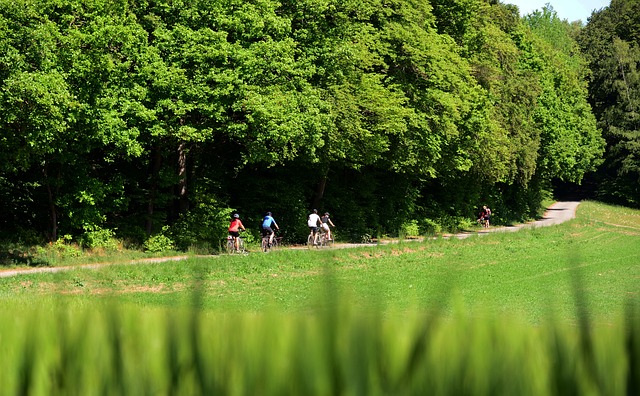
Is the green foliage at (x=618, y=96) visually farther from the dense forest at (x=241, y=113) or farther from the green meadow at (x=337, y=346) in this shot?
the green meadow at (x=337, y=346)

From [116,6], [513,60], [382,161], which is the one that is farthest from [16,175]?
[513,60]

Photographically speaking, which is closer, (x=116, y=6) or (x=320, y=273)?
(x=320, y=273)

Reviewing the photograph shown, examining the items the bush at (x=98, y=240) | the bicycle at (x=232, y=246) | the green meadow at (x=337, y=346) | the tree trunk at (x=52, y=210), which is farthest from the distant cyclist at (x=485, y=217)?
the green meadow at (x=337, y=346)

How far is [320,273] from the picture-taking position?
1.75 m

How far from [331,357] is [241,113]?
1401 inches

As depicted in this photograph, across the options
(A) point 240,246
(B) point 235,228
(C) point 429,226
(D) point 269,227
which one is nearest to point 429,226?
(C) point 429,226

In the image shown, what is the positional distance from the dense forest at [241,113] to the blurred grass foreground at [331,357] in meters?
→ 26.5

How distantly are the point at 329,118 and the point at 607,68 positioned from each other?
61155 millimetres

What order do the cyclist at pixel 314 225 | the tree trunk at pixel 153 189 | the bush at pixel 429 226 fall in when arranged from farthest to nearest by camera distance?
the bush at pixel 429 226 → the cyclist at pixel 314 225 → the tree trunk at pixel 153 189

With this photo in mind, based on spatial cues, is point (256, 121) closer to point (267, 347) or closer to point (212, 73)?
point (212, 73)

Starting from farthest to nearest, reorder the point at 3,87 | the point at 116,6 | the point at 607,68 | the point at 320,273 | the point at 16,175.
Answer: the point at 607,68, the point at 16,175, the point at 116,6, the point at 3,87, the point at 320,273

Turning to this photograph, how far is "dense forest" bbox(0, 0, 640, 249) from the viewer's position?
3006 centimetres

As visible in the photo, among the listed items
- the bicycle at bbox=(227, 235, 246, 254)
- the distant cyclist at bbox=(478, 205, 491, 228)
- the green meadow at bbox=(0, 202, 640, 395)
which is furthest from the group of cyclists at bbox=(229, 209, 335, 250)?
the green meadow at bbox=(0, 202, 640, 395)

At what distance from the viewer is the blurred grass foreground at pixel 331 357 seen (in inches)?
67.1
